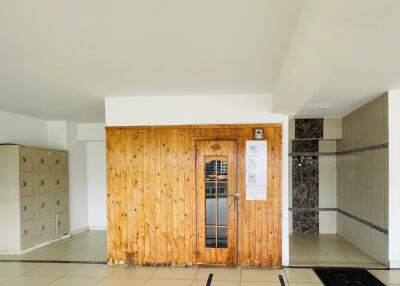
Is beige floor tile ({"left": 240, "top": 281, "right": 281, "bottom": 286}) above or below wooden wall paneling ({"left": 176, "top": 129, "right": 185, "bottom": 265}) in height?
below

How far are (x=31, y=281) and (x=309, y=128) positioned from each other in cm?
568

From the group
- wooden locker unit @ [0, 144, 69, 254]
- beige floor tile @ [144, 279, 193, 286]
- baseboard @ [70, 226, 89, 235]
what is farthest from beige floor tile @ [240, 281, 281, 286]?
baseboard @ [70, 226, 89, 235]

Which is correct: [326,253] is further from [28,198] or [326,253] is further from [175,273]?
[28,198]

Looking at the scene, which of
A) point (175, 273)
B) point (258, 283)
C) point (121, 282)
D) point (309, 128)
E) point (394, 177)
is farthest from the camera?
point (309, 128)

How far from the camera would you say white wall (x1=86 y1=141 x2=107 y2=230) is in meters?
8.45

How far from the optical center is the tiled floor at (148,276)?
4.50 m

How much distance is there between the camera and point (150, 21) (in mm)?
2486

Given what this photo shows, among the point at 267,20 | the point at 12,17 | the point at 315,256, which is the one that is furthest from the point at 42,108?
the point at 315,256

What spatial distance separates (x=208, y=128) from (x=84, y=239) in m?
4.01

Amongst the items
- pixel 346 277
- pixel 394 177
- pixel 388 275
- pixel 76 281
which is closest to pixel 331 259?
pixel 346 277

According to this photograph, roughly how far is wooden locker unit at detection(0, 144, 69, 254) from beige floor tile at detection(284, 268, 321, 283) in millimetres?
4604

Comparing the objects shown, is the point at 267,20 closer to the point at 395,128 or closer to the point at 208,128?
the point at 208,128

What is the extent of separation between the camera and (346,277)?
464 centimetres

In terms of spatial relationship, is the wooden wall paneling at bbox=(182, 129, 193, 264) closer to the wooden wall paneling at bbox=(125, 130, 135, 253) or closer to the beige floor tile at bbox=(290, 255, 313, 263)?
→ the wooden wall paneling at bbox=(125, 130, 135, 253)
